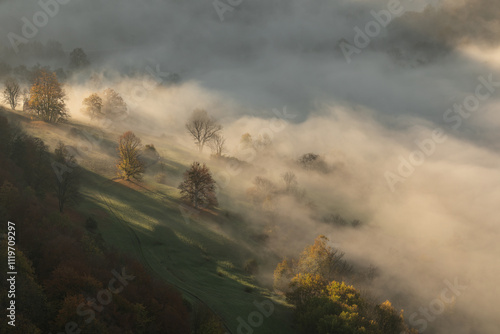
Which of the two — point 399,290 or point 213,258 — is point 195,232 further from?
point 399,290

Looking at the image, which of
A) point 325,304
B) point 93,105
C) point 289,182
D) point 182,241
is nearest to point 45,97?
point 93,105

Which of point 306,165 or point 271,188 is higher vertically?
point 306,165

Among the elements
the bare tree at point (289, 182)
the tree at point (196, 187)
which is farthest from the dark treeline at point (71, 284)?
the bare tree at point (289, 182)

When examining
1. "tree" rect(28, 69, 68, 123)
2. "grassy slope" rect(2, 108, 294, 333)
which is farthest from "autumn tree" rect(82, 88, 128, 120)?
"grassy slope" rect(2, 108, 294, 333)

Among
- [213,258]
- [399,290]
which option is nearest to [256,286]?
[213,258]

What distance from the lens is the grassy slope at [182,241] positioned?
54188 millimetres

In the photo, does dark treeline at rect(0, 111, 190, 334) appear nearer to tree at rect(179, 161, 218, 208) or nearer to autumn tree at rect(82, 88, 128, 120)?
tree at rect(179, 161, 218, 208)

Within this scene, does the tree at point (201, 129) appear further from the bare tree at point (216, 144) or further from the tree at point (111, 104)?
the tree at point (111, 104)

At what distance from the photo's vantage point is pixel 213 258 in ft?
224

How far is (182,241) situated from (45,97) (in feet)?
280

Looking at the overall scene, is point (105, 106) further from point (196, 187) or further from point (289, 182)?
point (289, 182)

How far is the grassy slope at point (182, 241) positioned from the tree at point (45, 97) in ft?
87.4

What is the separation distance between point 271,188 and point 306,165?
Answer: 5497cm

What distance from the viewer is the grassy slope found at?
178 feet
